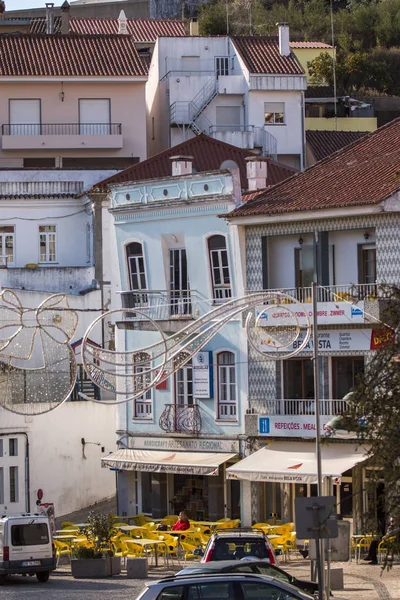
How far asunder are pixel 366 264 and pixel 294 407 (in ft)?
14.5

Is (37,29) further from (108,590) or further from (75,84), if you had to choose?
(108,590)

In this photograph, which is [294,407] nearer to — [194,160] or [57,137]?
[194,160]

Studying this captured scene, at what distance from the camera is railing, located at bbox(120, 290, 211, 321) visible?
156 feet

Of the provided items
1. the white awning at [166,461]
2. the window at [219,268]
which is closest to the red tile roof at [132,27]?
the window at [219,268]

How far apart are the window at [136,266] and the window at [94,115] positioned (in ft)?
69.8

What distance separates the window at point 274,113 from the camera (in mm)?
71000

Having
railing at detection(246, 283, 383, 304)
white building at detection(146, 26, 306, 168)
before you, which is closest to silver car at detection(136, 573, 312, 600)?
railing at detection(246, 283, 383, 304)

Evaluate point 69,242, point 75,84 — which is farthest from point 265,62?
point 69,242

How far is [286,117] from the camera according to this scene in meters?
70.9

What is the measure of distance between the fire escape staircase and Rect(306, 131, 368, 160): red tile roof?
4.72 m

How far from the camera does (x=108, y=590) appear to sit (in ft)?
117

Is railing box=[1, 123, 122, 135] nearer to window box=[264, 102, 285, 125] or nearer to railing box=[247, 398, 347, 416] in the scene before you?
window box=[264, 102, 285, 125]

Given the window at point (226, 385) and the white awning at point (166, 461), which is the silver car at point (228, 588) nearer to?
the white awning at point (166, 461)

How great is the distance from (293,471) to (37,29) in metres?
49.7
